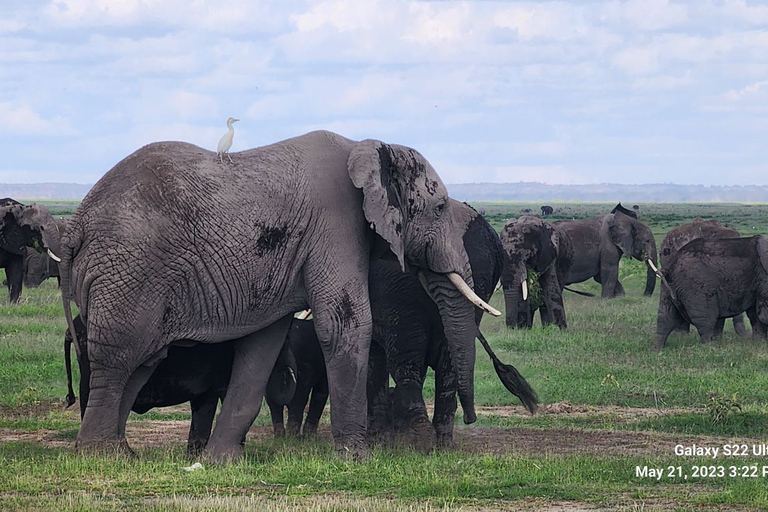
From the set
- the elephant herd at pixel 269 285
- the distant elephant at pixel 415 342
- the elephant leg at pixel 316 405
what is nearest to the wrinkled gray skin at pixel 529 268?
the elephant leg at pixel 316 405

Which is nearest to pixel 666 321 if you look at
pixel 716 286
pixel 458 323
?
pixel 716 286

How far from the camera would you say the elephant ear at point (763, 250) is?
2020 centimetres

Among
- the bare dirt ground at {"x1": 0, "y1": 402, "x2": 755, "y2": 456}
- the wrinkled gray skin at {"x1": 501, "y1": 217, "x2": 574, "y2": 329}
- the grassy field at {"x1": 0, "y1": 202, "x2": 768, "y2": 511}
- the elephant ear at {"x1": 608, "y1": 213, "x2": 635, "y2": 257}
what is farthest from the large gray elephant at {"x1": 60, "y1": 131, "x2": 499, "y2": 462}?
the elephant ear at {"x1": 608, "y1": 213, "x2": 635, "y2": 257}

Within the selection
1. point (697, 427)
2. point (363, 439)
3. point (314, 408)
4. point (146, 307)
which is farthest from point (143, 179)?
point (697, 427)

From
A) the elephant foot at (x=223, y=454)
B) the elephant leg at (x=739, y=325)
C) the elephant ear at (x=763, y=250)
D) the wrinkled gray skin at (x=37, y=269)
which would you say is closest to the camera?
the elephant foot at (x=223, y=454)

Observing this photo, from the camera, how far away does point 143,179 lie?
10.6 meters

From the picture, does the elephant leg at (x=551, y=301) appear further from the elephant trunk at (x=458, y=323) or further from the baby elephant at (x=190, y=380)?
the baby elephant at (x=190, y=380)

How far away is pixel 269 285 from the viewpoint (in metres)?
11.2

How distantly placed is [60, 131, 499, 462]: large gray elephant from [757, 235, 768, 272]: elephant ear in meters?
9.78

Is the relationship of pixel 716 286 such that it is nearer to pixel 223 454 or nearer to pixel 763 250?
pixel 763 250

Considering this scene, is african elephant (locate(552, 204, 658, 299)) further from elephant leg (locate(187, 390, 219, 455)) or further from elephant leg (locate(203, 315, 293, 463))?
elephant leg (locate(203, 315, 293, 463))

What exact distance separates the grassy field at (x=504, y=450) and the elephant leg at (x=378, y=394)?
2.26 ft

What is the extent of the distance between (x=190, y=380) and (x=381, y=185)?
2529 millimetres

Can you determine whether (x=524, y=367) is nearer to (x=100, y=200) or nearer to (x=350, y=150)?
(x=350, y=150)
